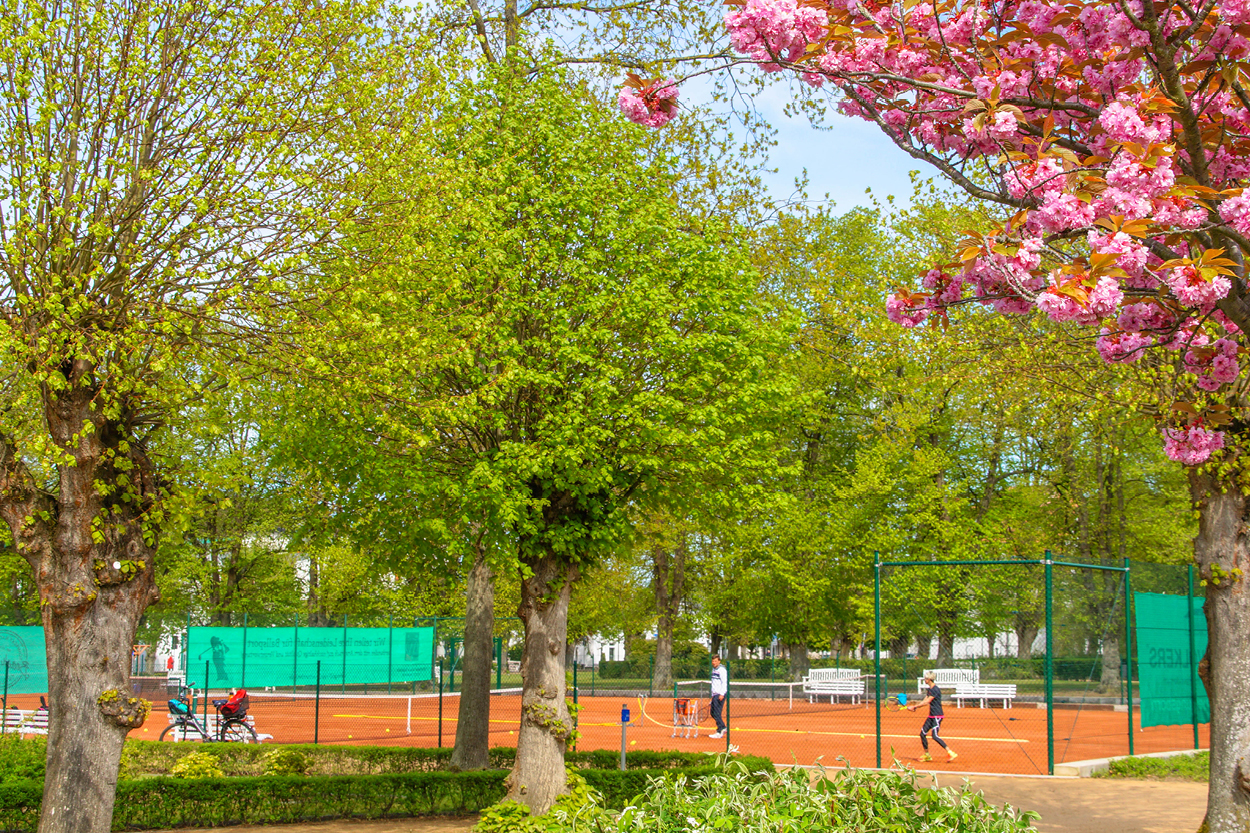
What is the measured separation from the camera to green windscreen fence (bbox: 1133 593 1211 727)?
53.0ft

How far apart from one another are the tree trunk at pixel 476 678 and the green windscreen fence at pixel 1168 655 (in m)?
10.0

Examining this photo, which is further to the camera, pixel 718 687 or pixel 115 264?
pixel 718 687

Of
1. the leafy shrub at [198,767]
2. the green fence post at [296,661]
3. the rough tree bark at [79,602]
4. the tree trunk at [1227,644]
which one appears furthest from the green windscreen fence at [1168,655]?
the green fence post at [296,661]

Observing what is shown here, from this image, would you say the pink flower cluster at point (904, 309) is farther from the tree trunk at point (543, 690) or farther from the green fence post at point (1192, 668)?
the green fence post at point (1192, 668)

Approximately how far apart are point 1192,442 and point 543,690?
7767 mm

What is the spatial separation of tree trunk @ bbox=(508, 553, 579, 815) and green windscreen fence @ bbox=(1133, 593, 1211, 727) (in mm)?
9216

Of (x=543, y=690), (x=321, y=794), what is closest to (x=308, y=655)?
(x=321, y=794)

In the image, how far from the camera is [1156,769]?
16.0 metres

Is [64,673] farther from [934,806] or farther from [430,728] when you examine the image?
[430,728]

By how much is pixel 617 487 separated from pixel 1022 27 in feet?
26.5

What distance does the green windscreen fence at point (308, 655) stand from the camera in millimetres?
24625

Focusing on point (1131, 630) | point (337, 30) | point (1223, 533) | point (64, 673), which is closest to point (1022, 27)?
point (1223, 533)

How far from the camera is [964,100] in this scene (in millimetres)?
6797

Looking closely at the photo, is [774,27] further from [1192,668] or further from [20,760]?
[1192,668]
